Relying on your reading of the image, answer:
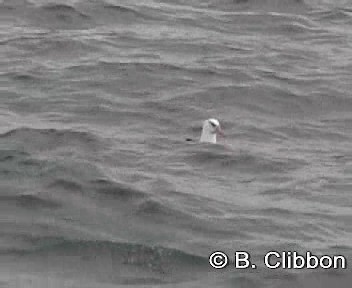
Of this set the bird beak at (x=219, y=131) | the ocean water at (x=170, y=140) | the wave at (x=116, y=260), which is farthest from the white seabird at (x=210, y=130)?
the wave at (x=116, y=260)

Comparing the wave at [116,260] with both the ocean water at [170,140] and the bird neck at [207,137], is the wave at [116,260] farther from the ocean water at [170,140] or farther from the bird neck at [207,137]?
the bird neck at [207,137]

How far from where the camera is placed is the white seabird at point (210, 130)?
597 inches

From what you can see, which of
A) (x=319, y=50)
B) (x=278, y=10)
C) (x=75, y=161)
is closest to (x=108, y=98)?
(x=75, y=161)

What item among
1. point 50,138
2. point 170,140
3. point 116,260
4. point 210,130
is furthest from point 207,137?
point 116,260

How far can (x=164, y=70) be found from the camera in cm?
1848

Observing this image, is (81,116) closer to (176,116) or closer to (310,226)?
(176,116)

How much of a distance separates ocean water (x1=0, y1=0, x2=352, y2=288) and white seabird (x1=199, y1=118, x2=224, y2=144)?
5.7 inches

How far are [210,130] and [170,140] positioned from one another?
1.75 ft

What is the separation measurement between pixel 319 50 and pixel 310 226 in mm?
8326

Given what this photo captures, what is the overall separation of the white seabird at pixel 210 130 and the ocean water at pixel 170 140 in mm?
146

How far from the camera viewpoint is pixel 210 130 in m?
15.4

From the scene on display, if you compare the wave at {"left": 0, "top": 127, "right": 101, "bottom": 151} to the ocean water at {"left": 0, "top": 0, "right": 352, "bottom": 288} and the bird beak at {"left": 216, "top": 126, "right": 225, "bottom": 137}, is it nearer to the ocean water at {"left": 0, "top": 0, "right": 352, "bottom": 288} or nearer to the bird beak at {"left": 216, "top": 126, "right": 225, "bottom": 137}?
the ocean water at {"left": 0, "top": 0, "right": 352, "bottom": 288}

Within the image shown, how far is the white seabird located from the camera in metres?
15.2

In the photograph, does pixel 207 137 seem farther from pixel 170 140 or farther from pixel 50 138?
pixel 50 138
